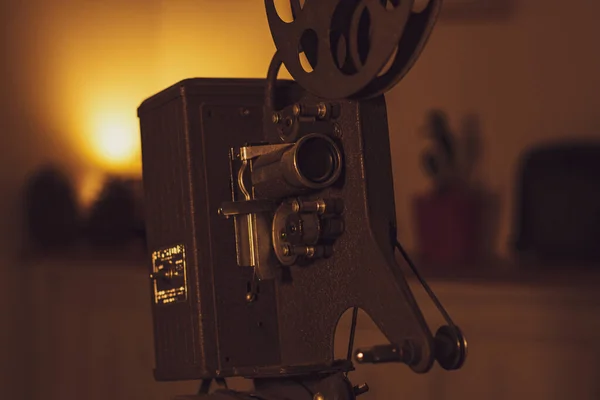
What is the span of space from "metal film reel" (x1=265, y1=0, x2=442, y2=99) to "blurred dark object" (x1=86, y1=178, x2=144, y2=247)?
3167 millimetres

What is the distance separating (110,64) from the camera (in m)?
5.04

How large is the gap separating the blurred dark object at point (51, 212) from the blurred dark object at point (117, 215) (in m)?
0.15

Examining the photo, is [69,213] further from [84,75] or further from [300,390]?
[300,390]

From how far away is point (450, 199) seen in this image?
3656 mm

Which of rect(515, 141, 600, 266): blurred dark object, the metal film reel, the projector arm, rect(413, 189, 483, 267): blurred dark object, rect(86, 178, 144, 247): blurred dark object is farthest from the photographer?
rect(86, 178, 144, 247): blurred dark object

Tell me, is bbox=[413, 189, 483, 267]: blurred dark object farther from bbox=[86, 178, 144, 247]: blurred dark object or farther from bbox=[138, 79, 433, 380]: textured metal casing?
bbox=[138, 79, 433, 380]: textured metal casing

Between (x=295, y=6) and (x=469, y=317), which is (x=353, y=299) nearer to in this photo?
(x=295, y=6)

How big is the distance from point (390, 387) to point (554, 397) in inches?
22.2

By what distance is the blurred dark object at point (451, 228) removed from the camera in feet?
12.0

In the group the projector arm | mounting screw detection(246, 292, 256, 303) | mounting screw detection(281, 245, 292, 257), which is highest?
mounting screw detection(281, 245, 292, 257)

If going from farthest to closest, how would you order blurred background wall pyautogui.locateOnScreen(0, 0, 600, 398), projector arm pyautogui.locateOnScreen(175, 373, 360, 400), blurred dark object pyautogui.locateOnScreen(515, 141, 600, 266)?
blurred background wall pyautogui.locateOnScreen(0, 0, 600, 398) → blurred dark object pyautogui.locateOnScreen(515, 141, 600, 266) → projector arm pyautogui.locateOnScreen(175, 373, 360, 400)

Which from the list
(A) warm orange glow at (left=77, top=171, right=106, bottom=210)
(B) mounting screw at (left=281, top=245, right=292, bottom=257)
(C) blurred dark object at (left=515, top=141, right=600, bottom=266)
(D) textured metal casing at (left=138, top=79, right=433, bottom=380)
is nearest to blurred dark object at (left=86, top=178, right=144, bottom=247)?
(A) warm orange glow at (left=77, top=171, right=106, bottom=210)

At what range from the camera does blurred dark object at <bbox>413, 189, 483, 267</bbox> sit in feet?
12.0

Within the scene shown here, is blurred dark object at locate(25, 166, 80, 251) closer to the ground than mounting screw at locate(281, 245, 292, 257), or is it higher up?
higher up
